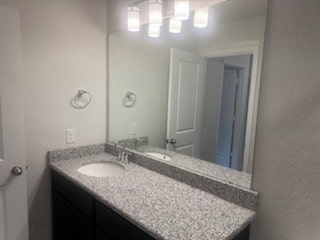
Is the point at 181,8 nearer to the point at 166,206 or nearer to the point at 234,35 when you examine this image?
the point at 234,35

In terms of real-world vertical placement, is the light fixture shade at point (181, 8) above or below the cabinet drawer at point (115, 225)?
above

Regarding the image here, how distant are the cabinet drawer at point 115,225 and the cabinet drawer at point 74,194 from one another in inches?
3.3

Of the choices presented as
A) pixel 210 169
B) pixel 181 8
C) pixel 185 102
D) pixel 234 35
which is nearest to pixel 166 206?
pixel 210 169

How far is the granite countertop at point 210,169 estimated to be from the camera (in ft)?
4.13

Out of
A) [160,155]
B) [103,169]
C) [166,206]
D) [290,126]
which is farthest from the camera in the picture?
[103,169]

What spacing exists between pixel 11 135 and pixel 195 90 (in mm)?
1215

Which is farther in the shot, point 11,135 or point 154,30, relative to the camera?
point 154,30

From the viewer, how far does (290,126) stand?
1006 millimetres

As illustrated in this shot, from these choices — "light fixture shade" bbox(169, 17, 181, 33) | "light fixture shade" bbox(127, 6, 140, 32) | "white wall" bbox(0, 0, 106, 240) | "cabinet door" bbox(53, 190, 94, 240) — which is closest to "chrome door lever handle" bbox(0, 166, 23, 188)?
"white wall" bbox(0, 0, 106, 240)

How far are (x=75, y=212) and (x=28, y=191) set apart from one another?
0.47 meters

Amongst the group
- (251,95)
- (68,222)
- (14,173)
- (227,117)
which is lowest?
(68,222)

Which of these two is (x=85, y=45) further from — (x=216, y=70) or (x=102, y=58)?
(x=216, y=70)

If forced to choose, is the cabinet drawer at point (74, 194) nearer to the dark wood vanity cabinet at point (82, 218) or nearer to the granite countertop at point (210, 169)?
the dark wood vanity cabinet at point (82, 218)

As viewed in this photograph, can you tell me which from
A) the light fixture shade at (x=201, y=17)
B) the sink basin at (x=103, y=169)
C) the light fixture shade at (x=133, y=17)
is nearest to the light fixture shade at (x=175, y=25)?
the light fixture shade at (x=201, y=17)
